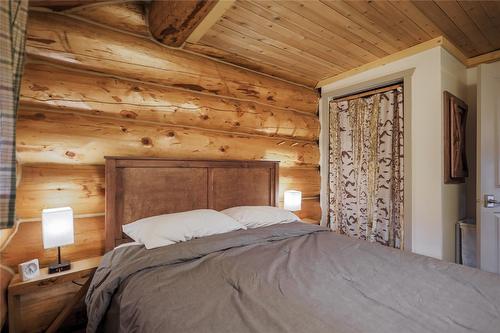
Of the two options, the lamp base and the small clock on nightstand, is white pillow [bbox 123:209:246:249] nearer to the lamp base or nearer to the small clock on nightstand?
the lamp base

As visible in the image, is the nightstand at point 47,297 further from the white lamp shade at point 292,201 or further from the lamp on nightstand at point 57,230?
the white lamp shade at point 292,201

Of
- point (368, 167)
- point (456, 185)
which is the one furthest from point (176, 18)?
point (456, 185)

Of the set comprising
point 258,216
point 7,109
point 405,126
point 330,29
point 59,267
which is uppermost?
point 330,29

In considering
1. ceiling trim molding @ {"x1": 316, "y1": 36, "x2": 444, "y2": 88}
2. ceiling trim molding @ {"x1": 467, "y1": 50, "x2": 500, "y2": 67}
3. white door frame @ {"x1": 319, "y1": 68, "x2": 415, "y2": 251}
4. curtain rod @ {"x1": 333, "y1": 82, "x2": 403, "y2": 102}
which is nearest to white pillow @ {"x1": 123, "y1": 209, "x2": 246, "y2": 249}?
white door frame @ {"x1": 319, "y1": 68, "x2": 415, "y2": 251}

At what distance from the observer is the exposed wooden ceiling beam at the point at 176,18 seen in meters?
1.55

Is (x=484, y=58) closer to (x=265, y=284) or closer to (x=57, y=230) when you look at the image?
(x=265, y=284)

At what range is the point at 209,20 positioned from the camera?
5.89ft

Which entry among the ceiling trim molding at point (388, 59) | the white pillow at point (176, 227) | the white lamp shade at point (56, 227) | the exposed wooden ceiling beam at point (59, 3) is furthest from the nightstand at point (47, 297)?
the ceiling trim molding at point (388, 59)

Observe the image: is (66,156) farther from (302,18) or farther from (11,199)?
(302,18)

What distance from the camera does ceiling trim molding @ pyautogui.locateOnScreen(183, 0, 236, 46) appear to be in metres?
1.56

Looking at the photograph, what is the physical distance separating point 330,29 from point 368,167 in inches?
58.9

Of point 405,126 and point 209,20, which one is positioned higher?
point 209,20

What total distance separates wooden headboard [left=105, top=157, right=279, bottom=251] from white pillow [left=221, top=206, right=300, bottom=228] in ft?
0.73

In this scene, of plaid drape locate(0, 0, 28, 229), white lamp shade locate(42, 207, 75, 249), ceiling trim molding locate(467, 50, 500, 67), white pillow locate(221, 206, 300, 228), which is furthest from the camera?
ceiling trim molding locate(467, 50, 500, 67)
